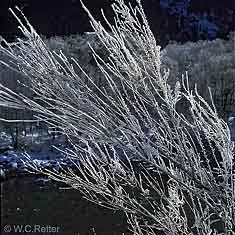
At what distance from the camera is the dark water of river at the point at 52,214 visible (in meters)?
9.29

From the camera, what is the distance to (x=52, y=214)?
10164 mm

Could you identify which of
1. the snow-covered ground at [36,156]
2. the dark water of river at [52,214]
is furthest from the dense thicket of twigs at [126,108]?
the snow-covered ground at [36,156]

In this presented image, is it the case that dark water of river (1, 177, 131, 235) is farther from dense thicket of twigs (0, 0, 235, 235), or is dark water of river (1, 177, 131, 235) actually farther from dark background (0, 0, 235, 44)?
dark background (0, 0, 235, 44)

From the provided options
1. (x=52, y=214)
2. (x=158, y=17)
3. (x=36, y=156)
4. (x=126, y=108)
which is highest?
(x=126, y=108)

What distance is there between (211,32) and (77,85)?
2132cm

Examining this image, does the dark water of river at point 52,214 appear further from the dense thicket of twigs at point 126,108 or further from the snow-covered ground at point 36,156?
the dense thicket of twigs at point 126,108

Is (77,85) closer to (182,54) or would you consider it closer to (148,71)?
(148,71)

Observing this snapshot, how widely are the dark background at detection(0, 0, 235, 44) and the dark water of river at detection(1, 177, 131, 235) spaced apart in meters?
9.39

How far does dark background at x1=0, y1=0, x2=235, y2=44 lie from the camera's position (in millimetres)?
20922

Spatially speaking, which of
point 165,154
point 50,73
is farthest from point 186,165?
point 50,73

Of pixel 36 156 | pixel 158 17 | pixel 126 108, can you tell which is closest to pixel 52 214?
pixel 36 156

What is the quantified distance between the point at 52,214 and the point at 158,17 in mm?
13192

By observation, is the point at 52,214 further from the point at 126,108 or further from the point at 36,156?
the point at 126,108

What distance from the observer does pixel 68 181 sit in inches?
104
